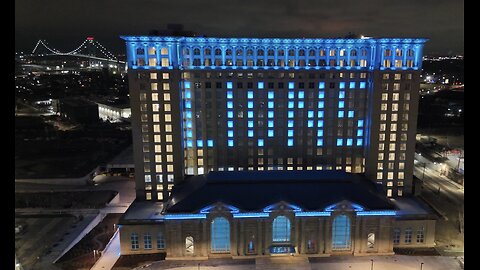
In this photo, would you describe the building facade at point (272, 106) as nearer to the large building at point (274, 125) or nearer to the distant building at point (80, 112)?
the large building at point (274, 125)

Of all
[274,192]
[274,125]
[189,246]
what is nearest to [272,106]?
[274,125]

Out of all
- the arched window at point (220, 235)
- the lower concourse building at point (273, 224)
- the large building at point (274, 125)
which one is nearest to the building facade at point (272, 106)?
the large building at point (274, 125)

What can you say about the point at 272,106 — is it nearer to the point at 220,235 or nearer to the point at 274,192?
the point at 274,192

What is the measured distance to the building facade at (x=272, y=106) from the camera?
239 ft

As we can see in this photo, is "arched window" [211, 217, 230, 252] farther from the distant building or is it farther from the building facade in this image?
the distant building

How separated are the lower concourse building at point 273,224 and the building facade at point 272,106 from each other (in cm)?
1204

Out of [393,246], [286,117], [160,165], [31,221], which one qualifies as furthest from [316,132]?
[31,221]

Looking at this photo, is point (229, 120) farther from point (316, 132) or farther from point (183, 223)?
point (183, 223)

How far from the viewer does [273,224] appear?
6241cm

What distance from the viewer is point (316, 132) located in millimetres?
77688

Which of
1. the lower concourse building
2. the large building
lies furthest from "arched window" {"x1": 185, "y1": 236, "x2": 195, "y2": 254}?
the large building

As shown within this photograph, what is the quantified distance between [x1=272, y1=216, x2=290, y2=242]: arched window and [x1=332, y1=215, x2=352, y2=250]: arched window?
7.97 m

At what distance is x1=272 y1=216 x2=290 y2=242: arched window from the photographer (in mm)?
62250

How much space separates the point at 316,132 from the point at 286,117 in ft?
23.5
